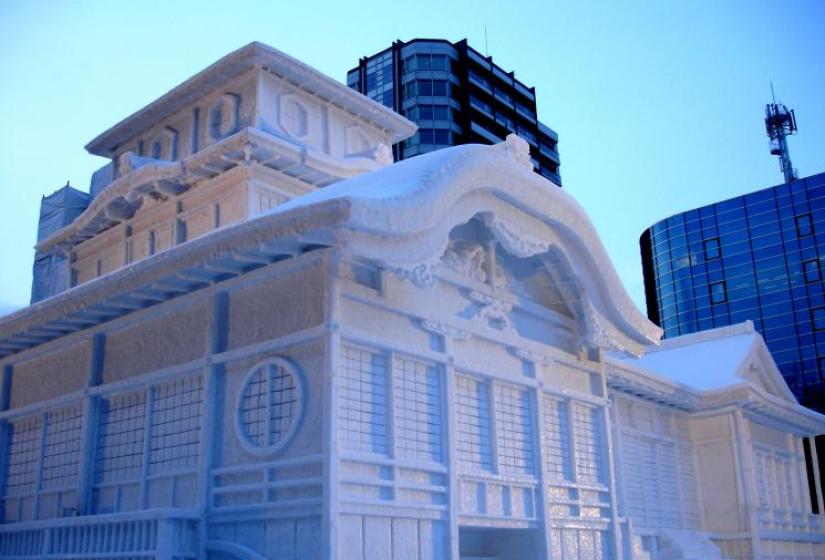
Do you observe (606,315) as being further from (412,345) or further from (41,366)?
(41,366)

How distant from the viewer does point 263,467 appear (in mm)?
11602

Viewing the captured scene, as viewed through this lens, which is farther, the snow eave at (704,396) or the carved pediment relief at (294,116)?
the carved pediment relief at (294,116)

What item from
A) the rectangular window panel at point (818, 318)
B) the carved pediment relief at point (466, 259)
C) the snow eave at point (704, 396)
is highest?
the rectangular window panel at point (818, 318)

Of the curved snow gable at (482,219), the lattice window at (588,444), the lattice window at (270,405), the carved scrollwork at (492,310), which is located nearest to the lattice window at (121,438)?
the lattice window at (270,405)

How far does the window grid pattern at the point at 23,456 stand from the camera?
15367mm

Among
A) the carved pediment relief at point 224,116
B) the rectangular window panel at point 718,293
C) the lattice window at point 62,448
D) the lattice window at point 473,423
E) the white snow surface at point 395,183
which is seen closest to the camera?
the white snow surface at point 395,183

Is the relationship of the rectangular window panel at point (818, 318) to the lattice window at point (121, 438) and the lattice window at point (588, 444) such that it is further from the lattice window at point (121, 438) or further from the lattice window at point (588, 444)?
the lattice window at point (121, 438)

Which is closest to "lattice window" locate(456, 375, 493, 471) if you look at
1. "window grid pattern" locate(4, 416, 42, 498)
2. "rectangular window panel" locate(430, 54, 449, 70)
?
"window grid pattern" locate(4, 416, 42, 498)

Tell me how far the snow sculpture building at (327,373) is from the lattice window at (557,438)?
4 centimetres

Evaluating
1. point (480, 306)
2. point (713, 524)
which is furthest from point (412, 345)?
point (713, 524)

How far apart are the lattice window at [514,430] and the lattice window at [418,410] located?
5.08 ft

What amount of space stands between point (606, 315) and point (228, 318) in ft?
22.3

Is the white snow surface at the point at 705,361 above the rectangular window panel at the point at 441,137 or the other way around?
the other way around

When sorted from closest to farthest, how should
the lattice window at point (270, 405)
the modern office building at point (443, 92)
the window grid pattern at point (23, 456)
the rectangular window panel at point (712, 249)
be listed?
the lattice window at point (270, 405)
the window grid pattern at point (23, 456)
the modern office building at point (443, 92)
the rectangular window panel at point (712, 249)
